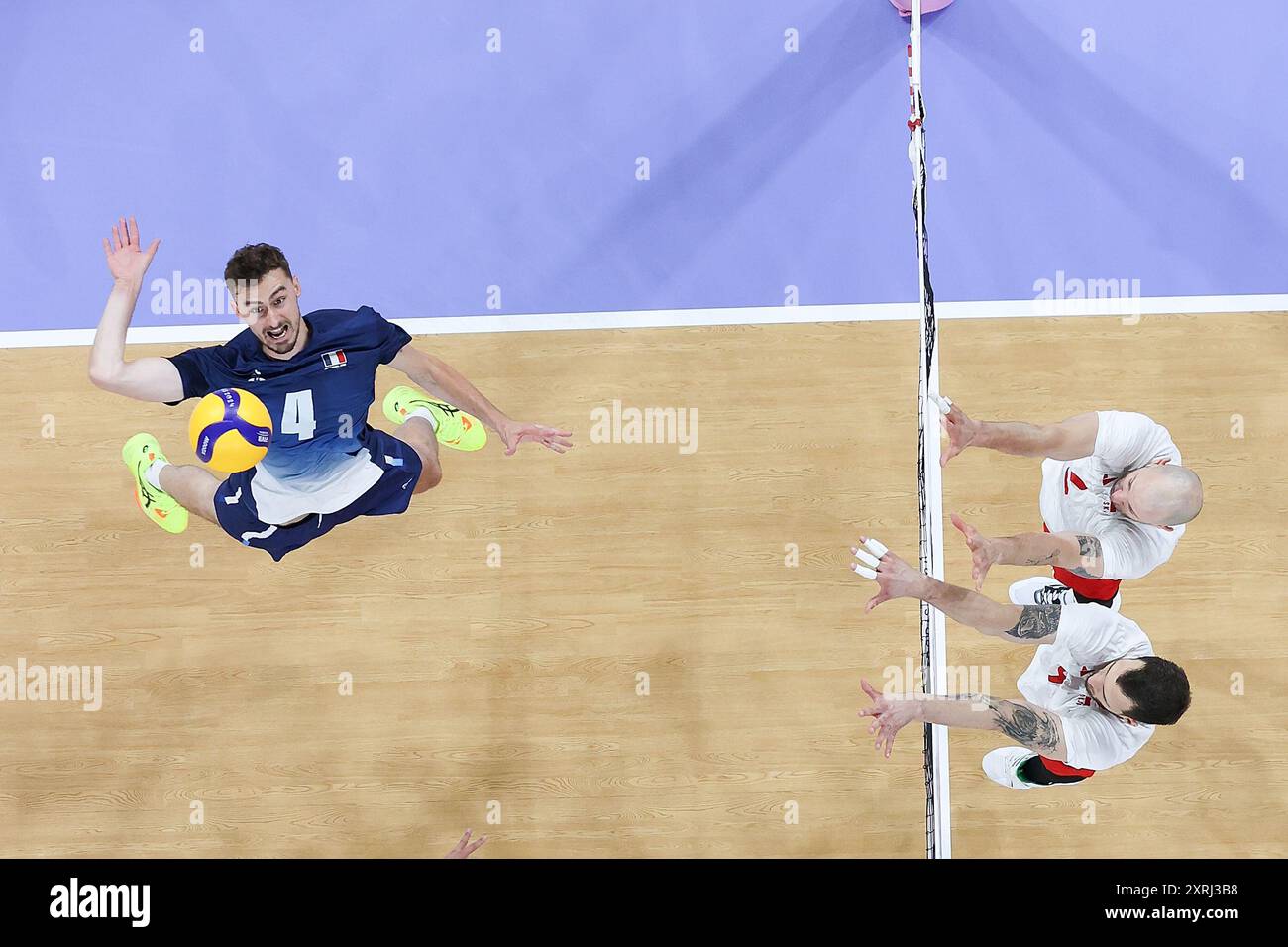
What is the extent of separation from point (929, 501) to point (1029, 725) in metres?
1.11

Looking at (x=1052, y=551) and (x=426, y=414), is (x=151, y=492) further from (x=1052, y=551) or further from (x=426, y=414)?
(x=1052, y=551)

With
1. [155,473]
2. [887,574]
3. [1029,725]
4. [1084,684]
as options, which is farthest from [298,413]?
[1084,684]

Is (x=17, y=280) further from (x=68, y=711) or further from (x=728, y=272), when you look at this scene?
(x=728, y=272)

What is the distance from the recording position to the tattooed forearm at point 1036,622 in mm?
4812

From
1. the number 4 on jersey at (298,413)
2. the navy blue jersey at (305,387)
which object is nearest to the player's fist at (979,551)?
the navy blue jersey at (305,387)

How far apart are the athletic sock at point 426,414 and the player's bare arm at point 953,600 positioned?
2.09m

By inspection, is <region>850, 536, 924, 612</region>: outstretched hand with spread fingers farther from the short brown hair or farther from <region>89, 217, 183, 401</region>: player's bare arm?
<region>89, 217, 183, 401</region>: player's bare arm

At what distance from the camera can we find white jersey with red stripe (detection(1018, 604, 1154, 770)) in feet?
15.6

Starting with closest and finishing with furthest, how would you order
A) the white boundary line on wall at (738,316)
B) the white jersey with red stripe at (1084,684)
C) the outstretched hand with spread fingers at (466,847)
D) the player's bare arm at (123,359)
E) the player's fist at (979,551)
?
the player's fist at (979,551) < the white jersey with red stripe at (1084,684) < the player's bare arm at (123,359) < the outstretched hand with spread fingers at (466,847) < the white boundary line on wall at (738,316)

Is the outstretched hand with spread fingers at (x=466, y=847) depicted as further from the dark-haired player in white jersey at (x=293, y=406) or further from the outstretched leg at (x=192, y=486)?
the outstretched leg at (x=192, y=486)

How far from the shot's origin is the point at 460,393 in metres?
5.08

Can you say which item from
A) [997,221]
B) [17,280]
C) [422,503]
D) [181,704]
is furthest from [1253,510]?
[17,280]

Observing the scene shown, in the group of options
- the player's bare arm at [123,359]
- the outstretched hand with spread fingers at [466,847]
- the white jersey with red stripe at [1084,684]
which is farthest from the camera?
the outstretched hand with spread fingers at [466,847]

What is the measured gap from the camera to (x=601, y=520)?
517 cm
